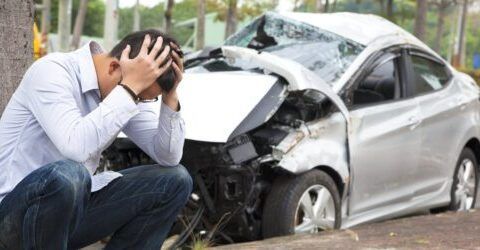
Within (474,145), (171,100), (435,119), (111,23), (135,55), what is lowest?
(111,23)

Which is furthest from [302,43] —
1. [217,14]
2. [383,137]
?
[217,14]

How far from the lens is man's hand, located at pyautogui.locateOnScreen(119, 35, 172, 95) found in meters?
2.80

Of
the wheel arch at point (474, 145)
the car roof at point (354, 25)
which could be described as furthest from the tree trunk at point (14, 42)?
the wheel arch at point (474, 145)

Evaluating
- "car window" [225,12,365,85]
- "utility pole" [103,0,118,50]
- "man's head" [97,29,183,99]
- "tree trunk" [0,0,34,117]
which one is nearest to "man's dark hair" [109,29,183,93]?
"man's head" [97,29,183,99]

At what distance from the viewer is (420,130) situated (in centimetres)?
581

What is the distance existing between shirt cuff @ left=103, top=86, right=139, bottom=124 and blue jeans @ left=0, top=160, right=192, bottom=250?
0.25 meters

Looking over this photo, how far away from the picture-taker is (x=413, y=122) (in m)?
A: 5.74

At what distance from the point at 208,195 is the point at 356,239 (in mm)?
941

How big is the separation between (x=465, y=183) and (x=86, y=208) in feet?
14.2

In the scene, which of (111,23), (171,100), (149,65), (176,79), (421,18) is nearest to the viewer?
(149,65)

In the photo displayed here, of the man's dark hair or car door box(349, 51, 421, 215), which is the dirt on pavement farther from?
the man's dark hair

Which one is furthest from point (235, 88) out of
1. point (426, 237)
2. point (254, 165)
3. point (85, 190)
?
point (85, 190)

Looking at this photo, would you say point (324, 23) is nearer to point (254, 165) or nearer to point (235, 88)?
point (235, 88)

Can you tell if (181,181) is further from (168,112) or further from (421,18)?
(421,18)
